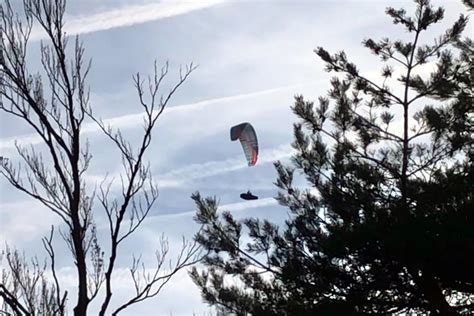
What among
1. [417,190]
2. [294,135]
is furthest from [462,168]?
[294,135]

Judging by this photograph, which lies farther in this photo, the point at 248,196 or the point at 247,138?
the point at 247,138

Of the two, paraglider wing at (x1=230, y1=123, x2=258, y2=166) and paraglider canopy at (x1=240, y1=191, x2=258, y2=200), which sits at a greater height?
paraglider wing at (x1=230, y1=123, x2=258, y2=166)

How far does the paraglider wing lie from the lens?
12.6m

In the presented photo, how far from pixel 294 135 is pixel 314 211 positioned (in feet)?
3.47

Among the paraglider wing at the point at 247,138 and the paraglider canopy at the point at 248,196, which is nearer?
the paraglider canopy at the point at 248,196

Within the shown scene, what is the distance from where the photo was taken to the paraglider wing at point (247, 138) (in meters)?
12.6

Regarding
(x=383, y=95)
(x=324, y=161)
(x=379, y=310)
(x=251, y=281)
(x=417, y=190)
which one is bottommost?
(x=379, y=310)

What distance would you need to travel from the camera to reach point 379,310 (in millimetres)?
8930

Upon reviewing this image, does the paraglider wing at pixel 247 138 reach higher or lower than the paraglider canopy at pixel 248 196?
higher

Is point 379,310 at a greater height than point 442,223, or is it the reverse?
point 442,223

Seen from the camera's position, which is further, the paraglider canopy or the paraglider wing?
the paraglider wing

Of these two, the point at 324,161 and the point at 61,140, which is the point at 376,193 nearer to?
the point at 324,161

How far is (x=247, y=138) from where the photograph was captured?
12898 millimetres

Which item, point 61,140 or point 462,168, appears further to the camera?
point 462,168
